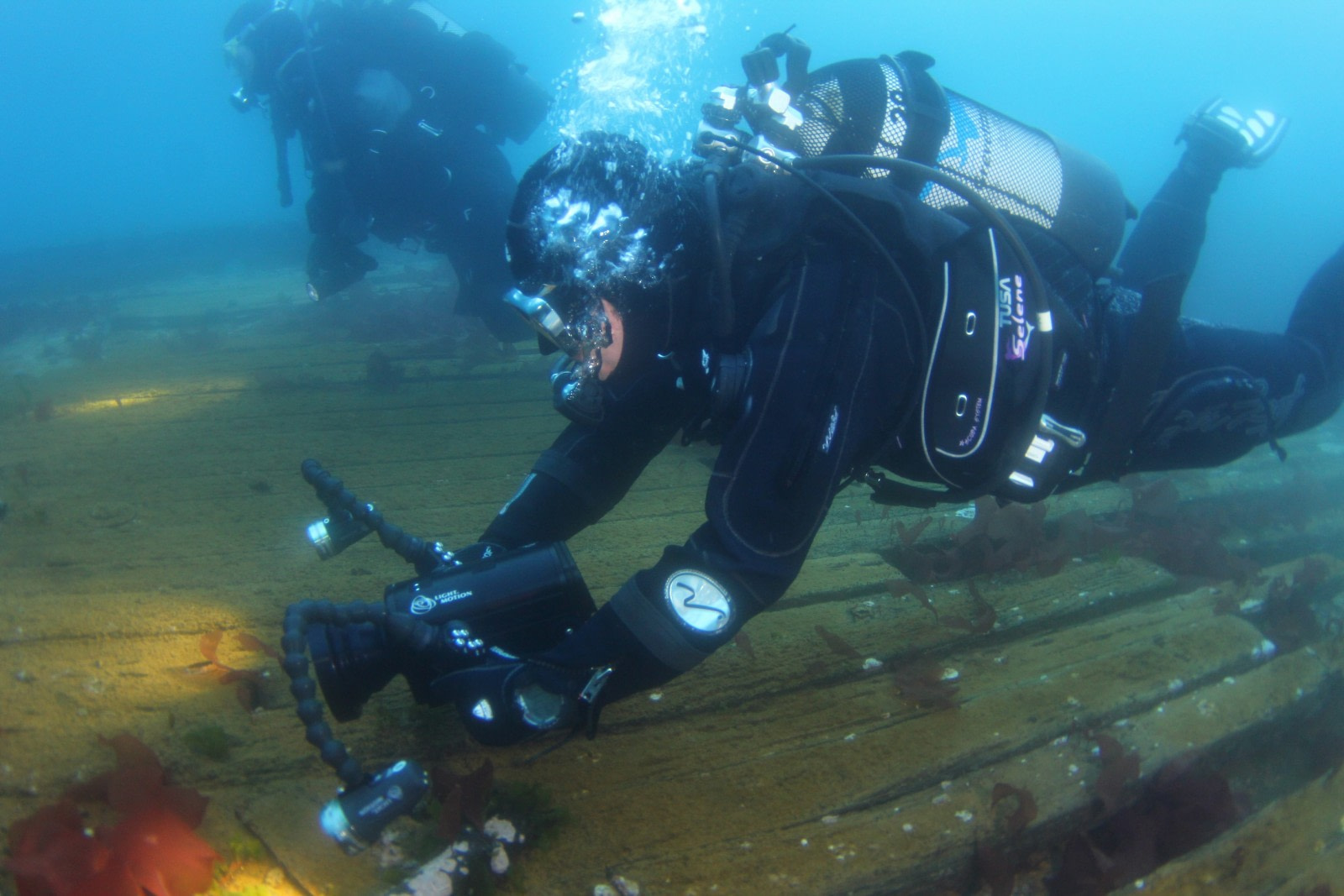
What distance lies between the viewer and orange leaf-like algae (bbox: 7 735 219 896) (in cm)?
180

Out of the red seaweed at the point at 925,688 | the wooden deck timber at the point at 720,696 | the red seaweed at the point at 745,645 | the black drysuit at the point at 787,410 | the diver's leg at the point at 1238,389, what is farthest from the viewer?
the red seaweed at the point at 745,645

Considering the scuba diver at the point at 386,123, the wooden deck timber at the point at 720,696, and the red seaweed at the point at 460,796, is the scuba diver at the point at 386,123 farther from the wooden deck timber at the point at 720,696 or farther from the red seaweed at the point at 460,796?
the red seaweed at the point at 460,796

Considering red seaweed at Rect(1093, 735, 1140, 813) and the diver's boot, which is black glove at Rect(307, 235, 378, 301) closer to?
the diver's boot

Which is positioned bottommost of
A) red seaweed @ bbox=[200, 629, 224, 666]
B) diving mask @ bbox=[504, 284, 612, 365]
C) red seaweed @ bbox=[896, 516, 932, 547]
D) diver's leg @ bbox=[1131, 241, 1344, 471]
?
red seaweed @ bbox=[200, 629, 224, 666]

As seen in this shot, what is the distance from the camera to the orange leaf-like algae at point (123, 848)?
1.80m

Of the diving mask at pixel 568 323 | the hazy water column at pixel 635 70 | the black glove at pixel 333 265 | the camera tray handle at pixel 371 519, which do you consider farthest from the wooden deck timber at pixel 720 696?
the black glove at pixel 333 265

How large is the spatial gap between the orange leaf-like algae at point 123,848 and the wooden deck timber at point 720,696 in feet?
0.53

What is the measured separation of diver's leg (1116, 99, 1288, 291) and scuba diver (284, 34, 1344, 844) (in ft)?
5.64

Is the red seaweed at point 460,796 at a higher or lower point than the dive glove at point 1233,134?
lower

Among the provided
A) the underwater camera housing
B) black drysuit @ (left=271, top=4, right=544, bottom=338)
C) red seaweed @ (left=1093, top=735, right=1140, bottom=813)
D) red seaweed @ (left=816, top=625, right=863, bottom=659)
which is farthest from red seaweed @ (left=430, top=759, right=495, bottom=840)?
black drysuit @ (left=271, top=4, right=544, bottom=338)

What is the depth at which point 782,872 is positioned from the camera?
2.09m

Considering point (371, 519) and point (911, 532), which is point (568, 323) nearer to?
point (371, 519)

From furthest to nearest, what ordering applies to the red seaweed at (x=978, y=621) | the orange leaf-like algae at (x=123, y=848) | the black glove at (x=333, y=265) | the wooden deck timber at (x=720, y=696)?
the black glove at (x=333, y=265)
the red seaweed at (x=978, y=621)
the wooden deck timber at (x=720, y=696)
the orange leaf-like algae at (x=123, y=848)

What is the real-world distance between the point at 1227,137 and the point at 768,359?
421 cm
